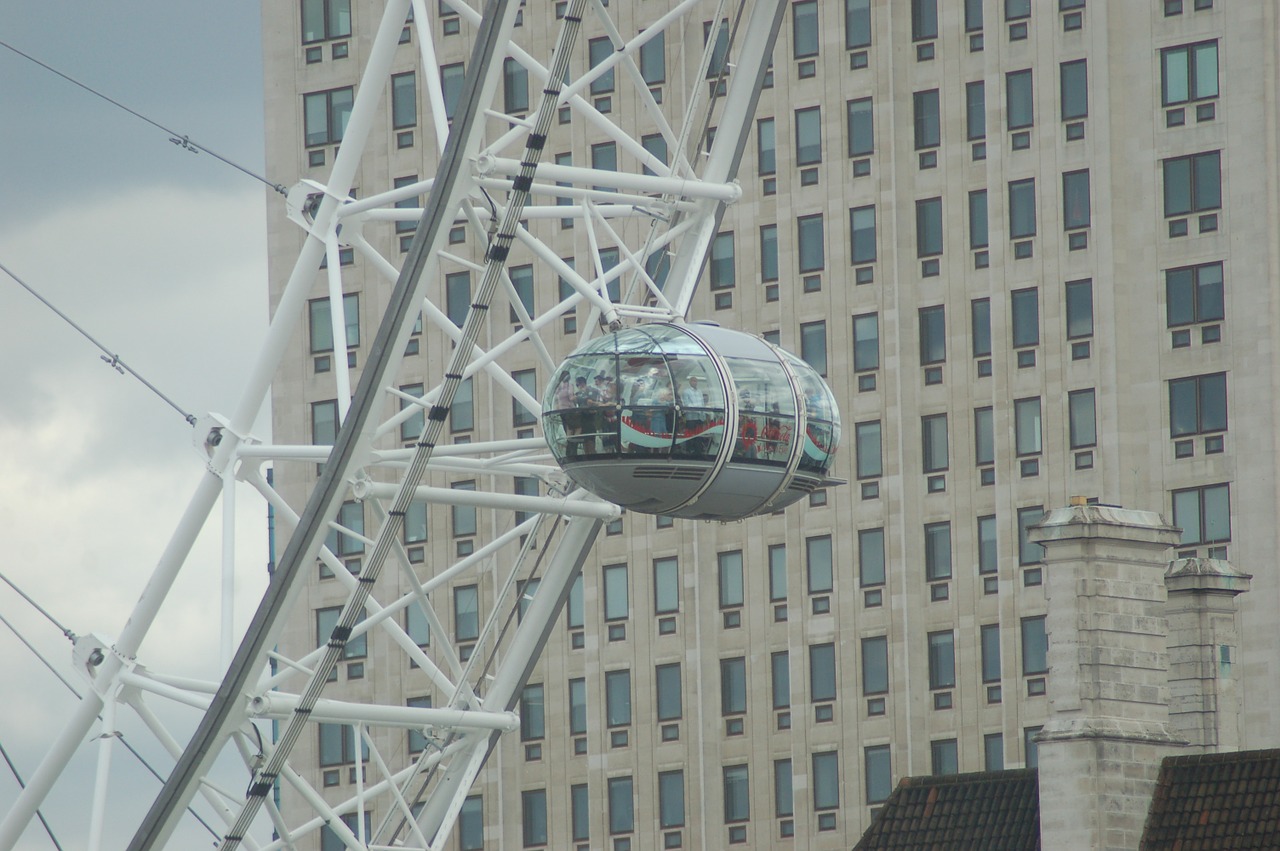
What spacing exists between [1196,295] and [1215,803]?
27894mm

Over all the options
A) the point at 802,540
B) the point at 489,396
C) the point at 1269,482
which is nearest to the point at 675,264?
the point at 1269,482

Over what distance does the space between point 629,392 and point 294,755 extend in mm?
50090

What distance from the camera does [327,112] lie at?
8644 centimetres

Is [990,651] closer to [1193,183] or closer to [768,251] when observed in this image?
[1193,183]

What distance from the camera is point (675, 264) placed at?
40688mm

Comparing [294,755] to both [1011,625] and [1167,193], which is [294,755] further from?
Answer: [1167,193]

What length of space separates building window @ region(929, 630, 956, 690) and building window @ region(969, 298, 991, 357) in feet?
20.1

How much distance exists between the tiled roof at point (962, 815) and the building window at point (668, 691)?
2579 cm

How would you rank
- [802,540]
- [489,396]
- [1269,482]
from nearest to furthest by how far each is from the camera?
1. [1269,482]
2. [802,540]
3. [489,396]

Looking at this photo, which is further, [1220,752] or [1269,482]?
[1269,482]

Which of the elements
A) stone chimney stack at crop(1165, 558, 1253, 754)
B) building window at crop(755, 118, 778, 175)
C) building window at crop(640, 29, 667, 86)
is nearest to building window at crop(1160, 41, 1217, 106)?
building window at crop(755, 118, 778, 175)

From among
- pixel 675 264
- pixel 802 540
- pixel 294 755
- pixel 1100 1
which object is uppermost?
pixel 1100 1

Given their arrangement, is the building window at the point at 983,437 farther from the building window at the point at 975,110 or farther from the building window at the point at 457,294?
the building window at the point at 457,294

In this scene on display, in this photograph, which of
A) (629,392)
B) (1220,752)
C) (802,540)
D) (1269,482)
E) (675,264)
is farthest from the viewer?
(802,540)
